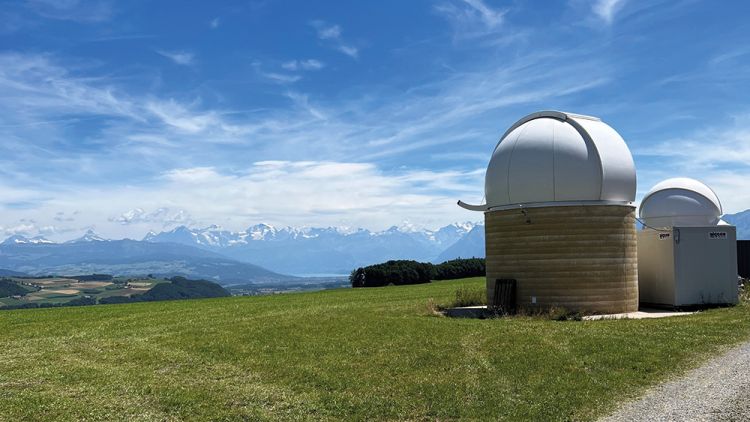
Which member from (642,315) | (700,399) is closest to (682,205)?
(642,315)

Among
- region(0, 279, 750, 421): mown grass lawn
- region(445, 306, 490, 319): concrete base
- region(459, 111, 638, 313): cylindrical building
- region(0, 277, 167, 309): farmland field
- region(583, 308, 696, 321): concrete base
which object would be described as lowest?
region(0, 277, 167, 309): farmland field

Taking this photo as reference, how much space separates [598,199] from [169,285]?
174275 millimetres

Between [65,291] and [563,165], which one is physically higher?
[563,165]

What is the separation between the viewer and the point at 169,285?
179m

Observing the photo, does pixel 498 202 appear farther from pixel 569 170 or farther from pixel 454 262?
pixel 454 262

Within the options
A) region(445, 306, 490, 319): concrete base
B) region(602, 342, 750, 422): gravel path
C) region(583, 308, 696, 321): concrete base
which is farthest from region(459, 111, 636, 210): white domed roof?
region(602, 342, 750, 422): gravel path

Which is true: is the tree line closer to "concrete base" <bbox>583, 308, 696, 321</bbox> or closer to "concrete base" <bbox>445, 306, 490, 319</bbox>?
"concrete base" <bbox>445, 306, 490, 319</bbox>

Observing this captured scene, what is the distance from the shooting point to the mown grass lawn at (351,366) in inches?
377

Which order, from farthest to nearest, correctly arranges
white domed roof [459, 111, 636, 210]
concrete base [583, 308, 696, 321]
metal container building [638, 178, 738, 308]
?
1. metal container building [638, 178, 738, 308]
2. white domed roof [459, 111, 636, 210]
3. concrete base [583, 308, 696, 321]

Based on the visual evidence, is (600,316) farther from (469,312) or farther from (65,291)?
Answer: (65,291)

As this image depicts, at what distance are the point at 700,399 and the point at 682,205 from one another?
760 inches

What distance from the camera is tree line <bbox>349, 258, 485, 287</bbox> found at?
162 feet

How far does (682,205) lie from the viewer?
26344mm

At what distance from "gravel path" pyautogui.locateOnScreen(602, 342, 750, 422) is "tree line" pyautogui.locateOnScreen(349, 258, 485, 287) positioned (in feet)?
125
